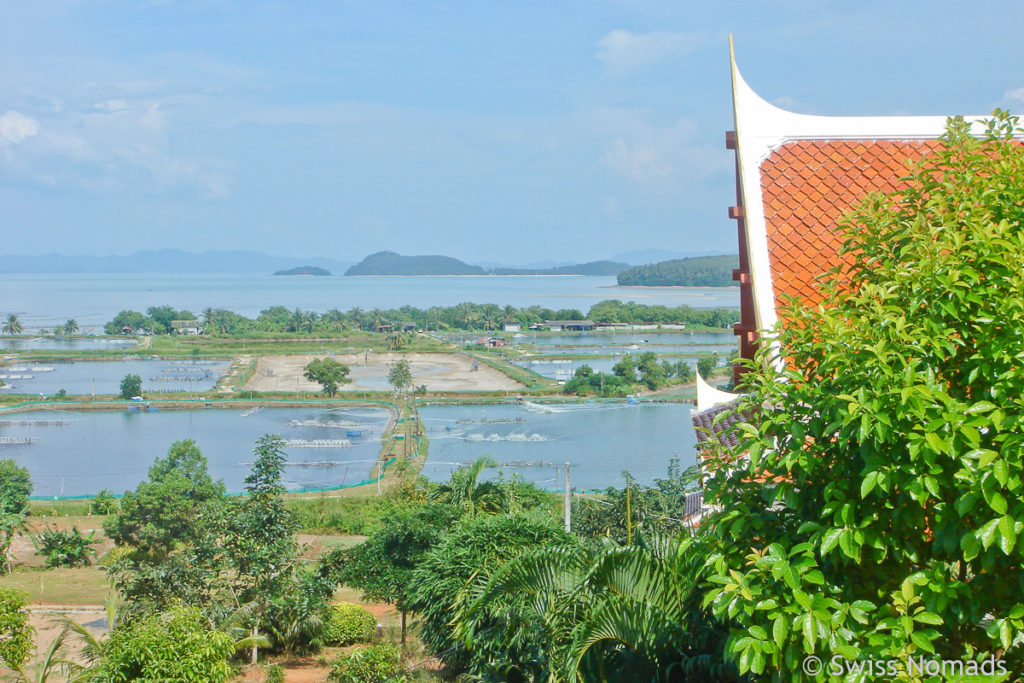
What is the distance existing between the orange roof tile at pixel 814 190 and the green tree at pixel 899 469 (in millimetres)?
1740

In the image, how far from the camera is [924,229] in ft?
8.34

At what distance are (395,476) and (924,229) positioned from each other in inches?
1156

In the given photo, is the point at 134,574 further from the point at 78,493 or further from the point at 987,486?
the point at 78,493

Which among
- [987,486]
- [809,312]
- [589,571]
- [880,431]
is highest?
[809,312]

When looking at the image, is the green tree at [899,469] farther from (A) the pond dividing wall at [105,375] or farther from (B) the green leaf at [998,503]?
(A) the pond dividing wall at [105,375]

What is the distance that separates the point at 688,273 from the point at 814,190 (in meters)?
159

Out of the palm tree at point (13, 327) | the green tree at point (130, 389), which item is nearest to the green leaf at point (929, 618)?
the green tree at point (130, 389)

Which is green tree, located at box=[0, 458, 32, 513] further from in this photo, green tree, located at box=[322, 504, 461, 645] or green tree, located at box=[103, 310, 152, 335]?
green tree, located at box=[103, 310, 152, 335]

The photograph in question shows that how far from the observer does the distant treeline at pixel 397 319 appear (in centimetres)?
8056

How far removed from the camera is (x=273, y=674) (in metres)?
10.2

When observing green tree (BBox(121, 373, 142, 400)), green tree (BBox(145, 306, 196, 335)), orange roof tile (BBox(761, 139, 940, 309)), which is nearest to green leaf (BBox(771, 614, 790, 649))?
orange roof tile (BBox(761, 139, 940, 309))

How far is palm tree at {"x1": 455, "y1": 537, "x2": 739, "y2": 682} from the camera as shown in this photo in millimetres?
3465

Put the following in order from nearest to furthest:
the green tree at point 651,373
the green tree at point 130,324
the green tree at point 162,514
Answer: the green tree at point 162,514
the green tree at point 651,373
the green tree at point 130,324

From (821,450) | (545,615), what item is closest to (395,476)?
(545,615)
